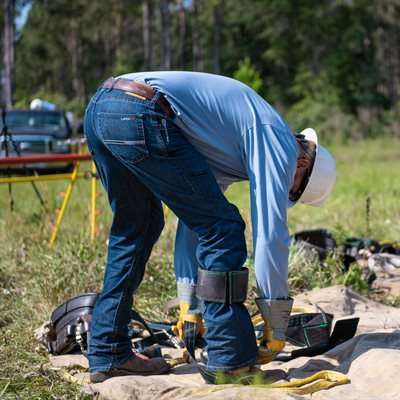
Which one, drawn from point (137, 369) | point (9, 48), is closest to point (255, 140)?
point (137, 369)

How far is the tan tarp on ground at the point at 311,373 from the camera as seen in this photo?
3.07 meters

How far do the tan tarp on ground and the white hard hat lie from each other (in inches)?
29.6

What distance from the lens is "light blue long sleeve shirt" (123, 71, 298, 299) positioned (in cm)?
312

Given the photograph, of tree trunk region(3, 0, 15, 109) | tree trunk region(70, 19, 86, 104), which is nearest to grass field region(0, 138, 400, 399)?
tree trunk region(3, 0, 15, 109)

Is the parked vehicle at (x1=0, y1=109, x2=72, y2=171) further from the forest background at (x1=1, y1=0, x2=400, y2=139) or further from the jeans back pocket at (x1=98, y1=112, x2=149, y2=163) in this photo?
the forest background at (x1=1, y1=0, x2=400, y2=139)

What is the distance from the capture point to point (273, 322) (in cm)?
320

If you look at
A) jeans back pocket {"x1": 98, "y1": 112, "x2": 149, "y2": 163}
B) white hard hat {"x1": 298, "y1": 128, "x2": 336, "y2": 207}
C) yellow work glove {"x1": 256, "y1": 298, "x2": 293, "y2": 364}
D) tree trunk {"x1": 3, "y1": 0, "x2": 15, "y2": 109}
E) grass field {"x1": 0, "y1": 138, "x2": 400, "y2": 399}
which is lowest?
grass field {"x1": 0, "y1": 138, "x2": 400, "y2": 399}

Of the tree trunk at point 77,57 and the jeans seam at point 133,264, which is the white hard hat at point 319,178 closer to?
the jeans seam at point 133,264

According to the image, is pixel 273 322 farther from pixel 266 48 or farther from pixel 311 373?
pixel 266 48

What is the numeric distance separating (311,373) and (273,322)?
47 cm

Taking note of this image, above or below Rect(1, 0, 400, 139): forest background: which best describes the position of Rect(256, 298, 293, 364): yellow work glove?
below

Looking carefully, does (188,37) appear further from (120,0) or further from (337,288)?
(337,288)

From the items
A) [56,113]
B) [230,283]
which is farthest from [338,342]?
[56,113]

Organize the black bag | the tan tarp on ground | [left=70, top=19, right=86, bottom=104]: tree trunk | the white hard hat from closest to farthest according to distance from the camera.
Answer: the tan tarp on ground
the white hard hat
the black bag
[left=70, top=19, right=86, bottom=104]: tree trunk
